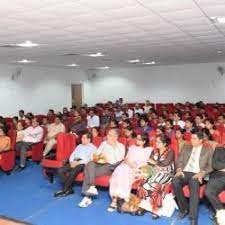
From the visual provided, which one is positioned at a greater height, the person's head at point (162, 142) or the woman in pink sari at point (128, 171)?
the person's head at point (162, 142)

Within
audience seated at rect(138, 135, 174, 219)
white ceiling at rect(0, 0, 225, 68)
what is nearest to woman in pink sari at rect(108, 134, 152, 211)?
audience seated at rect(138, 135, 174, 219)

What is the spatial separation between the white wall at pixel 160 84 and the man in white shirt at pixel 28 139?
8.82 metres

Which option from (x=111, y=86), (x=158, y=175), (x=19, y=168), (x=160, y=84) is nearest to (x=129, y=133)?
(x=158, y=175)

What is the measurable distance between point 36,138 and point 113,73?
30.9 feet

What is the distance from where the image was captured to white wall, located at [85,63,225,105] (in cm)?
1472

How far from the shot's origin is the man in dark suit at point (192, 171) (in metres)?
4.25

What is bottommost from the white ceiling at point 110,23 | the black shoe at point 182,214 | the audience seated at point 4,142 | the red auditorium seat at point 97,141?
the black shoe at point 182,214

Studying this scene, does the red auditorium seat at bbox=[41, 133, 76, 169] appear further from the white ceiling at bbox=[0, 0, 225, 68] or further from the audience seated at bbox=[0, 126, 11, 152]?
the white ceiling at bbox=[0, 0, 225, 68]

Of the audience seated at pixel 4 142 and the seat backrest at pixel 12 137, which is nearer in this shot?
the audience seated at pixel 4 142

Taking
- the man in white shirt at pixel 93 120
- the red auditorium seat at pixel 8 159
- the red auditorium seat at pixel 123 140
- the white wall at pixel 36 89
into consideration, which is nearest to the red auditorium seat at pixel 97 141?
the red auditorium seat at pixel 123 140

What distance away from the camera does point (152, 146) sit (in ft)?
18.0

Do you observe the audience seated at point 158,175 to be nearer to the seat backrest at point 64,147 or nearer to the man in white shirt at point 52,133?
the seat backrest at point 64,147

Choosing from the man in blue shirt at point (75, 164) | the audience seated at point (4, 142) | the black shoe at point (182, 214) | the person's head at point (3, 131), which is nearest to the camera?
A: the black shoe at point (182, 214)

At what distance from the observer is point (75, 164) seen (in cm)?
550
